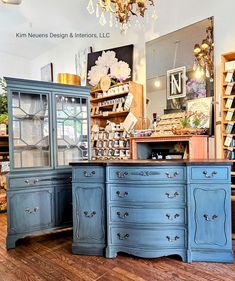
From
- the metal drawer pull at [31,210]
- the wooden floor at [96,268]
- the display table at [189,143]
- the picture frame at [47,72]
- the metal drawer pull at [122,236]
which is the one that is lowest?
the wooden floor at [96,268]

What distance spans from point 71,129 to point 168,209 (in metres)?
1.70

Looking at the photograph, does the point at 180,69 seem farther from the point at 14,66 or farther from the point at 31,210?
the point at 14,66

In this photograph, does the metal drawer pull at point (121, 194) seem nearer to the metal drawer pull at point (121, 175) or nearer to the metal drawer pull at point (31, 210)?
the metal drawer pull at point (121, 175)

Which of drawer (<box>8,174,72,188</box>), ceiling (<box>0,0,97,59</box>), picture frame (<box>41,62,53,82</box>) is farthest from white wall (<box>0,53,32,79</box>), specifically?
drawer (<box>8,174,72,188</box>)

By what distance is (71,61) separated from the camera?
572 cm

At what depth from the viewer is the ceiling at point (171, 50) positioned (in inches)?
137

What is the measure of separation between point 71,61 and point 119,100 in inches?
85.9

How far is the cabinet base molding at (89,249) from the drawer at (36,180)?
2.75 ft

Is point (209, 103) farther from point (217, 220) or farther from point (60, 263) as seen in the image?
point (60, 263)

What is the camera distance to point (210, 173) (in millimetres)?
2258

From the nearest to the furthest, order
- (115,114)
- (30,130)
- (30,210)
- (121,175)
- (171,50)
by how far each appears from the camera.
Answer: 1. (121,175)
2. (30,210)
3. (30,130)
4. (171,50)
5. (115,114)

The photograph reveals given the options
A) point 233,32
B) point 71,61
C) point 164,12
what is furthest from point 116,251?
point 71,61

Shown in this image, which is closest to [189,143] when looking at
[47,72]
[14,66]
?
[47,72]

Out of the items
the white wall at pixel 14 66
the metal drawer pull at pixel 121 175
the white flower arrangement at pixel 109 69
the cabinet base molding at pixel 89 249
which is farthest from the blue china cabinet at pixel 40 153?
the white wall at pixel 14 66
